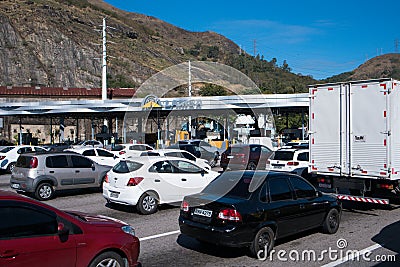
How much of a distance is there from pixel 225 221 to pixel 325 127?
237 inches

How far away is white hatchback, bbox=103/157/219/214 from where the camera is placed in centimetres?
1174

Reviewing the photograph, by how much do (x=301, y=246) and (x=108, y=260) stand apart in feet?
13.8

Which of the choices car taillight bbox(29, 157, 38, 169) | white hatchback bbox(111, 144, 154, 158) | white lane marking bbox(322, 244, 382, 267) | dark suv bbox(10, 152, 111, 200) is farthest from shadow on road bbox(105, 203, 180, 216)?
white hatchback bbox(111, 144, 154, 158)

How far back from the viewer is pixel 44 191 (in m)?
14.6

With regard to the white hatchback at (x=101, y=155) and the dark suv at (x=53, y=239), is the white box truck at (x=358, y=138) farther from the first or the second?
the white hatchback at (x=101, y=155)

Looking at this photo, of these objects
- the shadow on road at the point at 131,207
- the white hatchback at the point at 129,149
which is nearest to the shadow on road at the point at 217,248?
the shadow on road at the point at 131,207

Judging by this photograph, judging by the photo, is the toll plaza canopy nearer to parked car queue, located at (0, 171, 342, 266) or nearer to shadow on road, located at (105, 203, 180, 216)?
shadow on road, located at (105, 203, 180, 216)

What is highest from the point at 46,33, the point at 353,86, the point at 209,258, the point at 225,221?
the point at 46,33

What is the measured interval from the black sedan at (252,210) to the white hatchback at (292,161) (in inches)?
337

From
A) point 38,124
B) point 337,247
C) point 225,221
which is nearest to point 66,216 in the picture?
point 225,221

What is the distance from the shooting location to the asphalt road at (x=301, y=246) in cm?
752

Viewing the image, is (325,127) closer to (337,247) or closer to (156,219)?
(337,247)

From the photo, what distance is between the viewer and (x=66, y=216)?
5.77 meters

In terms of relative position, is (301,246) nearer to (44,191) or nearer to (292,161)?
(44,191)
